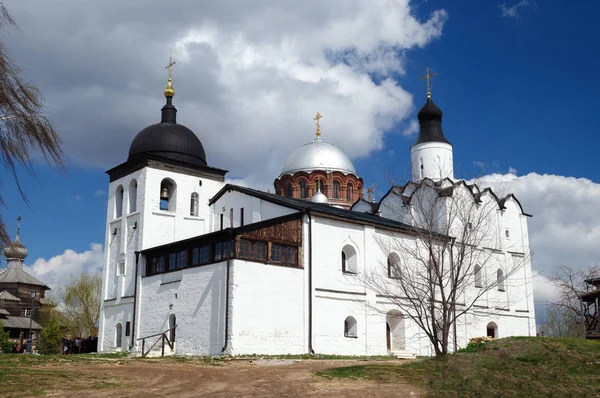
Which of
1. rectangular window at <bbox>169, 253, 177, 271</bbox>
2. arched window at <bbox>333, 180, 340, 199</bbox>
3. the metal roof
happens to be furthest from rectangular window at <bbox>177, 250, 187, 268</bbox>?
the metal roof

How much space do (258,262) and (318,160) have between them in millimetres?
19505

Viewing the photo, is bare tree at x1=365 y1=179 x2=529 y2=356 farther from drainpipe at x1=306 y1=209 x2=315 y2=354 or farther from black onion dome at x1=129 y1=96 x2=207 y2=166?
black onion dome at x1=129 y1=96 x2=207 y2=166

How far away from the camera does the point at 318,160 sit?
4338 cm

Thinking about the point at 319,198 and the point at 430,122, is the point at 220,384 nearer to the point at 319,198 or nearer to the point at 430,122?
the point at 319,198

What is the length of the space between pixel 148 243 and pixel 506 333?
19796 mm

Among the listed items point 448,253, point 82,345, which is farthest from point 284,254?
point 82,345

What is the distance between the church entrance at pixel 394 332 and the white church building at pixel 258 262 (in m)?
0.05

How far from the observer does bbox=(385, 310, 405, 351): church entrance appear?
94.4 ft

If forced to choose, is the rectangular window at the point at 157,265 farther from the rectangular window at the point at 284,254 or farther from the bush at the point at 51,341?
the bush at the point at 51,341

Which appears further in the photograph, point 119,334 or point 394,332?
point 119,334

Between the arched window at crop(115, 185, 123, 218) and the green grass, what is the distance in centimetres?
2114

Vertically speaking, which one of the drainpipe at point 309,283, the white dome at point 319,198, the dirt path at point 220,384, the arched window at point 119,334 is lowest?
the dirt path at point 220,384

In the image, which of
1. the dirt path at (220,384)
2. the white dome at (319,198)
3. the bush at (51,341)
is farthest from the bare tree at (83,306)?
the dirt path at (220,384)

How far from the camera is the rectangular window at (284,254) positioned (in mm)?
25422
